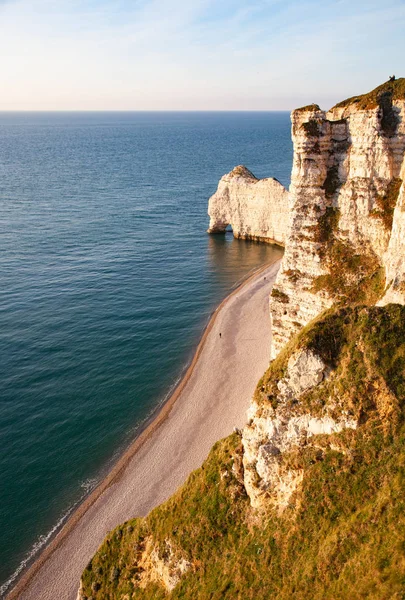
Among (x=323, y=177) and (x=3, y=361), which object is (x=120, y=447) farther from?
(x=323, y=177)

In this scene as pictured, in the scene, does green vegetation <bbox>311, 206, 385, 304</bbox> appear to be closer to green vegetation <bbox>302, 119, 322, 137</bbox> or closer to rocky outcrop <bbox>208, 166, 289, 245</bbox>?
green vegetation <bbox>302, 119, 322, 137</bbox>

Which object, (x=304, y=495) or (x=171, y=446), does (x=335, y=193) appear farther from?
(x=171, y=446)

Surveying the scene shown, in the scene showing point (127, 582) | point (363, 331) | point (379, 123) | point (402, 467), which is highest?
point (379, 123)

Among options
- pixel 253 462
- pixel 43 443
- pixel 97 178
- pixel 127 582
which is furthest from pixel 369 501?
pixel 97 178

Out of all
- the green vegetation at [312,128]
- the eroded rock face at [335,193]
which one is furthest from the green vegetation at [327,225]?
the green vegetation at [312,128]

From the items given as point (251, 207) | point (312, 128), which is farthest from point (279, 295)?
point (251, 207)
